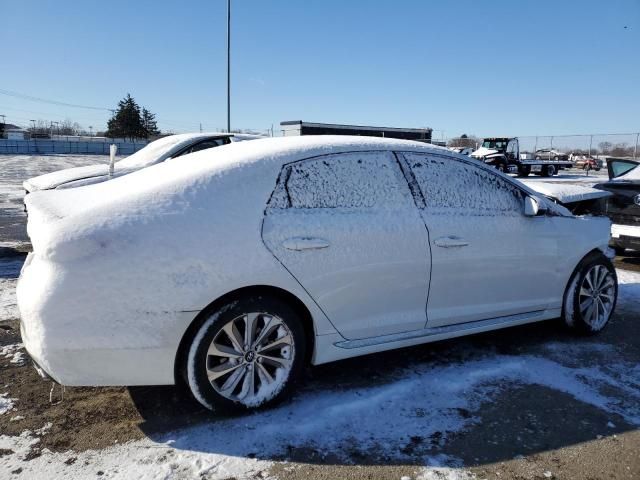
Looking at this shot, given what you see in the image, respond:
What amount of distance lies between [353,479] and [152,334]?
1165 millimetres

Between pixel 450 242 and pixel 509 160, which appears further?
pixel 509 160

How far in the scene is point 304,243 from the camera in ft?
9.48

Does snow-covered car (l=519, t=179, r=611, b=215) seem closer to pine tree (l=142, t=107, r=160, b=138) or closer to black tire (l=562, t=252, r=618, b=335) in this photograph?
black tire (l=562, t=252, r=618, b=335)

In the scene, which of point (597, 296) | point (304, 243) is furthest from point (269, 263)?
point (597, 296)

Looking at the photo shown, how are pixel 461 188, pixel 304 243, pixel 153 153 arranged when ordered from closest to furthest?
pixel 304 243, pixel 461 188, pixel 153 153

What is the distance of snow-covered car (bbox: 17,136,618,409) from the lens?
2521 mm

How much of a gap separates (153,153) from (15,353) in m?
4.66

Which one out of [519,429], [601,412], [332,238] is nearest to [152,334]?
[332,238]

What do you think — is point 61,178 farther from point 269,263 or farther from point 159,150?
point 269,263

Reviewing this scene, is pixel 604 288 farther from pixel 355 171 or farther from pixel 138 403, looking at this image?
pixel 138 403

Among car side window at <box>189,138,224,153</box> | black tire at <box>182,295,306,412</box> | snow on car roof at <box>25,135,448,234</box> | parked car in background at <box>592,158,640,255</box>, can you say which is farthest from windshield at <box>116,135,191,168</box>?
parked car in background at <box>592,158,640,255</box>

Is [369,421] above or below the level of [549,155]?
below

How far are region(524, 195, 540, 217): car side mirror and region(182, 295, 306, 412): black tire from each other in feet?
6.27

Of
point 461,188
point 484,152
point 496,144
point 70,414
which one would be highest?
point 496,144
